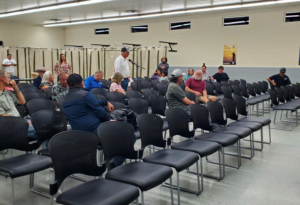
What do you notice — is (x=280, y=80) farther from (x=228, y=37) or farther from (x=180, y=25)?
(x=180, y=25)

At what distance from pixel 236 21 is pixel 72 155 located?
10547 millimetres

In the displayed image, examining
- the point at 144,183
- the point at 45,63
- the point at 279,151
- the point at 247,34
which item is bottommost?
the point at 279,151

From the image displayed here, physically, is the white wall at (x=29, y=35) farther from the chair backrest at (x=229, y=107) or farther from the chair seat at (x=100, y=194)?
the chair seat at (x=100, y=194)

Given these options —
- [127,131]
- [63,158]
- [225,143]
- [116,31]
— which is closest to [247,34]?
[116,31]

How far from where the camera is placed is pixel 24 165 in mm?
2576

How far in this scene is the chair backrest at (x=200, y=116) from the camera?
4.01m

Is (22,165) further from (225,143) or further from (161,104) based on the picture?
(161,104)

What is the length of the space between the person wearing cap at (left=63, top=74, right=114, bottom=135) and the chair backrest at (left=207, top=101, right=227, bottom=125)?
70.4 inches

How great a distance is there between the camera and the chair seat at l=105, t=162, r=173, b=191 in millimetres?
2324

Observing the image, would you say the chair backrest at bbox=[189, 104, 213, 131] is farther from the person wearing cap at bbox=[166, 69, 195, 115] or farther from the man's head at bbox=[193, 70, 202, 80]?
the man's head at bbox=[193, 70, 202, 80]

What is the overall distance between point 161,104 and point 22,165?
2.83 m

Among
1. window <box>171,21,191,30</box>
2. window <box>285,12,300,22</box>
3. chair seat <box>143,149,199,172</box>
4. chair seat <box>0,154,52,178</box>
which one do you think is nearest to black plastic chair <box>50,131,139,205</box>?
chair seat <box>0,154,52,178</box>

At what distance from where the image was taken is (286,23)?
34.2 feet

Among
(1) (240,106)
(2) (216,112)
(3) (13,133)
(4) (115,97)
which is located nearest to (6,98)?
(3) (13,133)
